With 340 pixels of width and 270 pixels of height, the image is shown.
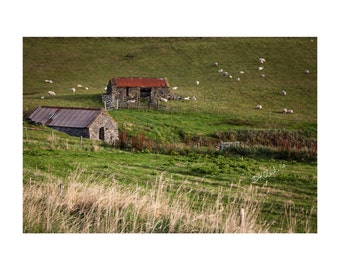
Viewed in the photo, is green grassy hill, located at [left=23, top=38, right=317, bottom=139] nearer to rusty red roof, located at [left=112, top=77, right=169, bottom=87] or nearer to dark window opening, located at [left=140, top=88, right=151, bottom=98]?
rusty red roof, located at [left=112, top=77, right=169, bottom=87]

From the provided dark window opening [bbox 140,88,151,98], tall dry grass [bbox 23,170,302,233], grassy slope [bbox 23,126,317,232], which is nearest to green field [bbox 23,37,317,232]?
grassy slope [bbox 23,126,317,232]

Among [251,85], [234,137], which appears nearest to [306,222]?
[234,137]

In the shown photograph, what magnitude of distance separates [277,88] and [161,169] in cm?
457

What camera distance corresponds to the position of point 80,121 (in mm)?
14562

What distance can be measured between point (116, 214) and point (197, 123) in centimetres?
798

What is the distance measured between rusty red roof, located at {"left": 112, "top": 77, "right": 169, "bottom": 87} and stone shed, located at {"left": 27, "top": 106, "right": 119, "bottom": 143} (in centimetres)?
102

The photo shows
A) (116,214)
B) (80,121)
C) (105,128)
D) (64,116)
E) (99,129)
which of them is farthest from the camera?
(80,121)

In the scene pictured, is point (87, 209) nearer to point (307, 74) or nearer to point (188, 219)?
point (188, 219)

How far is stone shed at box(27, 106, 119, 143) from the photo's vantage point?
1284 cm

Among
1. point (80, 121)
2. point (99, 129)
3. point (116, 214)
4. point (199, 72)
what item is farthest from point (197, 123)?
point (116, 214)

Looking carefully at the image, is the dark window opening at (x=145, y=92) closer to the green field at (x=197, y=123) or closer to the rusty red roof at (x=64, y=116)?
the green field at (x=197, y=123)

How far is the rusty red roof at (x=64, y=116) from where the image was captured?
12625 mm

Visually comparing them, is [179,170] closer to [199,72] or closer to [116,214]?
[116,214]

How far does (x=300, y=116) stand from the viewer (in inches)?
541
